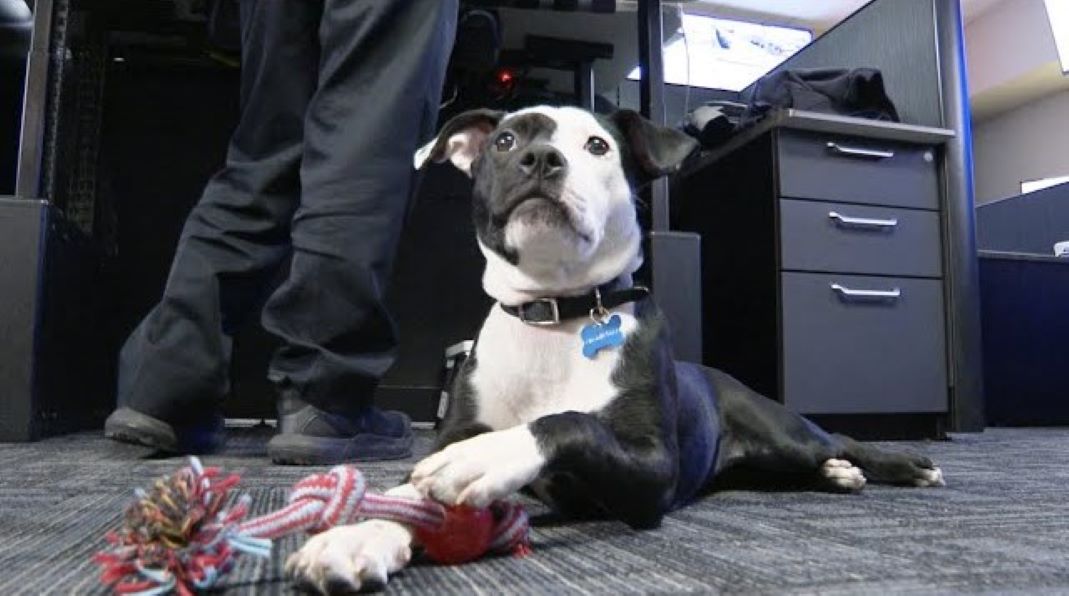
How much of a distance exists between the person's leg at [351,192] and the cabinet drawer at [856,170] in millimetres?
1085

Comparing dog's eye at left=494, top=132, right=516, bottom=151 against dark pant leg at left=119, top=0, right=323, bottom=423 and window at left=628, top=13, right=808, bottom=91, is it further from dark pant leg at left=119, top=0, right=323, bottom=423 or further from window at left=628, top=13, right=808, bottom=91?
Result: window at left=628, top=13, right=808, bottom=91

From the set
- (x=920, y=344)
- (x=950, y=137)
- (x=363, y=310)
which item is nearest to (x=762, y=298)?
(x=920, y=344)

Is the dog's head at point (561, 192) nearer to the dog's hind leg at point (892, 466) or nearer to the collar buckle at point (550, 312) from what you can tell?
the collar buckle at point (550, 312)

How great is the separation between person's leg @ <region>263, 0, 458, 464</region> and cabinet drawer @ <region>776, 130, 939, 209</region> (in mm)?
1085

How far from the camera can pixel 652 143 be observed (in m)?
1.11

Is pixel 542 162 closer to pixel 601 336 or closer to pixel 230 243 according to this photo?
pixel 601 336

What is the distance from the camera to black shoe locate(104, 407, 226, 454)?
141cm

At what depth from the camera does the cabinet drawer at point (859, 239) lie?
6.94 feet

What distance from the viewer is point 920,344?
7.24 feet

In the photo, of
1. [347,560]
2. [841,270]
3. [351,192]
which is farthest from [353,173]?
[841,270]

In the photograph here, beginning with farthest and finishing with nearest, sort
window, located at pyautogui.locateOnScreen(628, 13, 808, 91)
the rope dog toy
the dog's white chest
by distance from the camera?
window, located at pyautogui.locateOnScreen(628, 13, 808, 91) → the dog's white chest → the rope dog toy

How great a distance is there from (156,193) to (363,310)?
1360mm

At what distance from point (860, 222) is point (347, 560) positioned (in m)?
1.88

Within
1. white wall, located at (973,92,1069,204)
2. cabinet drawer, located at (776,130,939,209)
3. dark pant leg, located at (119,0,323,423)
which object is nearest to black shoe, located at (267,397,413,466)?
dark pant leg, located at (119,0,323,423)
